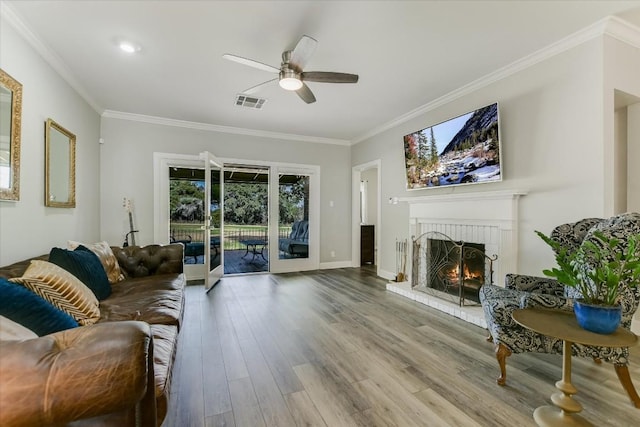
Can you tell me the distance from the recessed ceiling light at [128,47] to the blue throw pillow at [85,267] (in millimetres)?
1862

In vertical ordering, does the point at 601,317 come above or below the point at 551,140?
below

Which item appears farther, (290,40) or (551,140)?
(551,140)

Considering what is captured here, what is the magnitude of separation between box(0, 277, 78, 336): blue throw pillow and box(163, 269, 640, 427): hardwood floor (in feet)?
2.76

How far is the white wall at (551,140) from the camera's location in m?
2.44

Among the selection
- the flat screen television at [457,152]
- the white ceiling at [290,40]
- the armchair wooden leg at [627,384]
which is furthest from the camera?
the flat screen television at [457,152]

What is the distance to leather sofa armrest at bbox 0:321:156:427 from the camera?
2.38 ft

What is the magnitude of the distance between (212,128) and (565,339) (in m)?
5.16

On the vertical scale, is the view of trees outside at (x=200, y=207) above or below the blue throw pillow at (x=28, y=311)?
above

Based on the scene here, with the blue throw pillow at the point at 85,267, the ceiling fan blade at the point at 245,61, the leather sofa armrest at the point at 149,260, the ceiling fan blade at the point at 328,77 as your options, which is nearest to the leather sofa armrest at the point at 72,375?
the blue throw pillow at the point at 85,267

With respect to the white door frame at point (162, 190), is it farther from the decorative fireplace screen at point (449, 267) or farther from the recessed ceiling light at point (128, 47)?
the decorative fireplace screen at point (449, 267)

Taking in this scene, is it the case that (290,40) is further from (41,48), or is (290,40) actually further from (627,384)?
(627,384)

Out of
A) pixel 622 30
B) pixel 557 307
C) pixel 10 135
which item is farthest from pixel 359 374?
pixel 622 30

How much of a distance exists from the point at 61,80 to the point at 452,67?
13.6ft

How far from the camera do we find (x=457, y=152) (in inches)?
137
